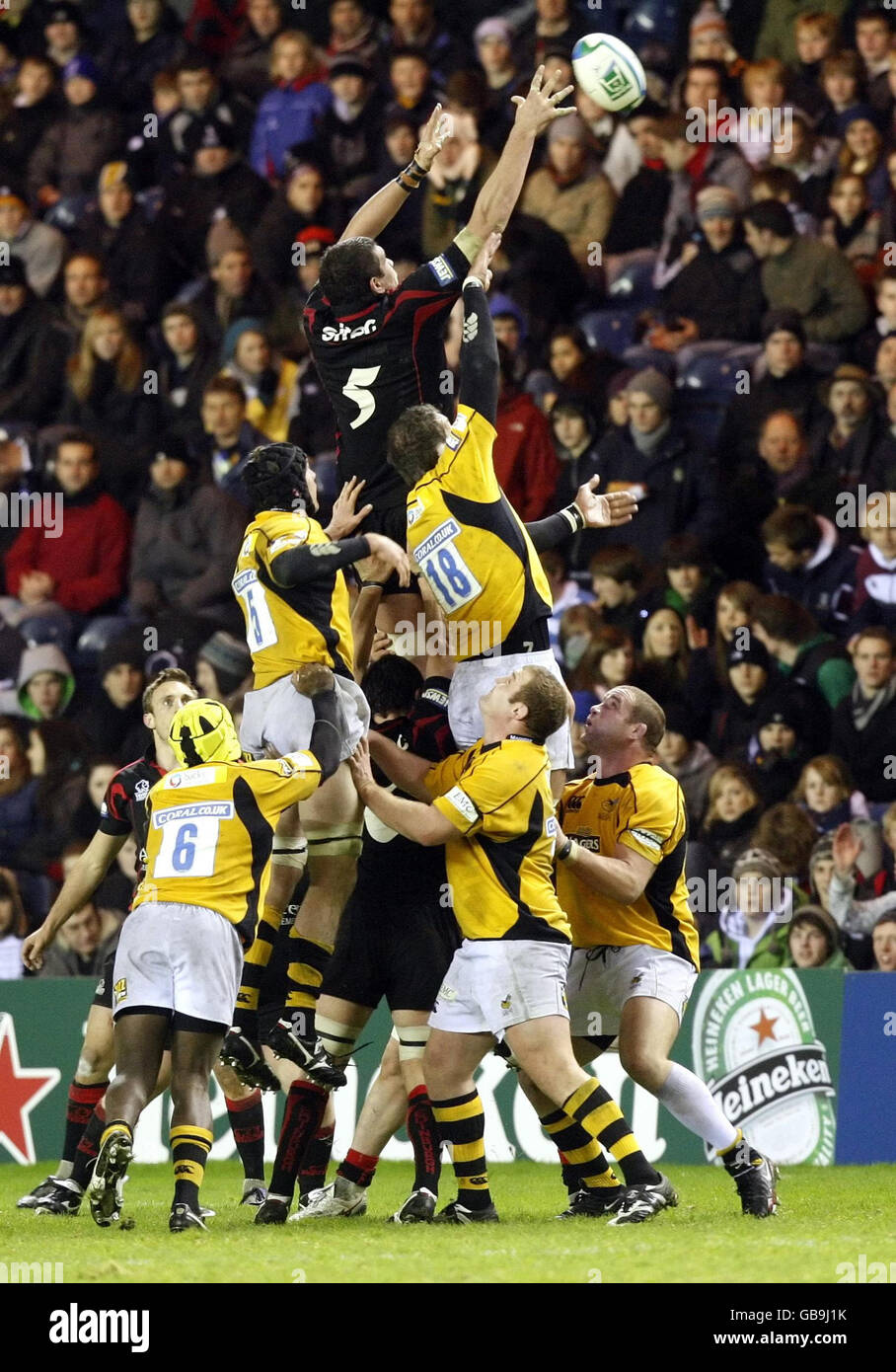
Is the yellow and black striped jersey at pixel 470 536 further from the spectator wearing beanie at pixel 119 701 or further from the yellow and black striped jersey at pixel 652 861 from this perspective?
the spectator wearing beanie at pixel 119 701

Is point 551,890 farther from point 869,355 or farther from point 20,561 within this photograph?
point 20,561

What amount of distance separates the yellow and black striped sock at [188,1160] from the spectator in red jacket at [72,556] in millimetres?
6810

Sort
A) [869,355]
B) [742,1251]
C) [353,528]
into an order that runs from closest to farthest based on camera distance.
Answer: [742,1251] → [353,528] → [869,355]

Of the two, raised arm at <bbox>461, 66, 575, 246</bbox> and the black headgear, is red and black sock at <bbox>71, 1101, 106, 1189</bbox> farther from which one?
raised arm at <bbox>461, 66, 575, 246</bbox>

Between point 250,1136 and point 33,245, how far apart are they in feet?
28.9

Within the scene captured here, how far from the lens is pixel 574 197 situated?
557 inches

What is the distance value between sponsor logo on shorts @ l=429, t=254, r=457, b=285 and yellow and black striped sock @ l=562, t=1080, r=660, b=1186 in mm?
3270

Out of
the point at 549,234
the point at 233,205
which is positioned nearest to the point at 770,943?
the point at 549,234

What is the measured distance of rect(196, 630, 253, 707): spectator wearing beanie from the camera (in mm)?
12922

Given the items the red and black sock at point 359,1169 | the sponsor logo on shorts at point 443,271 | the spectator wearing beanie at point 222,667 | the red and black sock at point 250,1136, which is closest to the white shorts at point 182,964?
the red and black sock at point 359,1169

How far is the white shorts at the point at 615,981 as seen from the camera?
845 cm

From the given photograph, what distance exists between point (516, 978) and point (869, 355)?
22.3 feet

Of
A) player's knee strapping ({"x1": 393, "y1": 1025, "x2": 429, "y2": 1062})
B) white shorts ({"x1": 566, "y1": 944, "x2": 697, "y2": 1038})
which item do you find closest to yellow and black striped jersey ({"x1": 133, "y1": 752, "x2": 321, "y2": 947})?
player's knee strapping ({"x1": 393, "y1": 1025, "x2": 429, "y2": 1062})

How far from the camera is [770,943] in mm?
11227
